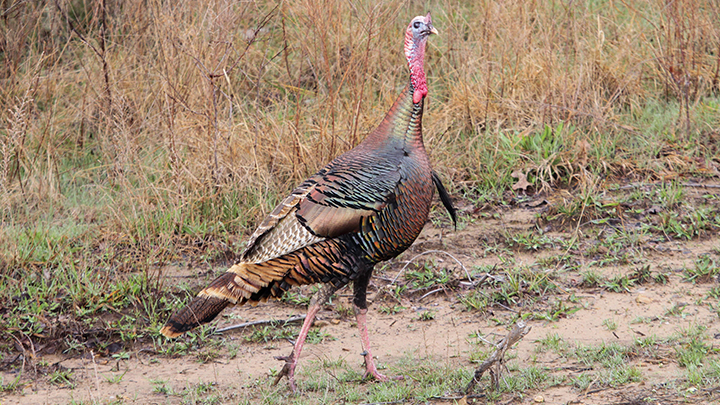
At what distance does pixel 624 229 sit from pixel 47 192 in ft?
14.5

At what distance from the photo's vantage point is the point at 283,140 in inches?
227

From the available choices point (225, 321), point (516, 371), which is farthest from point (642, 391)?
point (225, 321)

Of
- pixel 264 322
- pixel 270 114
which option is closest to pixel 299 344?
pixel 264 322

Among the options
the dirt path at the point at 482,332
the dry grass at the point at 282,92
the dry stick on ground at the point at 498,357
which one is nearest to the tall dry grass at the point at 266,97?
the dry grass at the point at 282,92

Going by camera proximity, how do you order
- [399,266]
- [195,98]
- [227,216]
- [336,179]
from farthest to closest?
1. [195,98]
2. [227,216]
3. [399,266]
4. [336,179]

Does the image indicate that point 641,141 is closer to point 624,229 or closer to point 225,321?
point 624,229

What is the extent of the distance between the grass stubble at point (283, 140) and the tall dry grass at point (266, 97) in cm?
3

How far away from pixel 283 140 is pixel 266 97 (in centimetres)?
116

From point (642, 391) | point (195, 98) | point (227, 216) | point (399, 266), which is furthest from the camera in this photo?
point (195, 98)

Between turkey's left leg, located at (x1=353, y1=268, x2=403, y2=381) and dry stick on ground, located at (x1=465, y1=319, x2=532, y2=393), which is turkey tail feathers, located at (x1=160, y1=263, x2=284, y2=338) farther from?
dry stick on ground, located at (x1=465, y1=319, x2=532, y2=393)

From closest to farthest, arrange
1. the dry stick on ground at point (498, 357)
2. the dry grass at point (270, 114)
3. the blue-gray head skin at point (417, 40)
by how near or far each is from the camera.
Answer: the dry stick on ground at point (498, 357) → the blue-gray head skin at point (417, 40) → the dry grass at point (270, 114)

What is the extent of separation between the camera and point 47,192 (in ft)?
18.7

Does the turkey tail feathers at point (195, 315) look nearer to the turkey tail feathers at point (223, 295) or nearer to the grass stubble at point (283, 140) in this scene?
the turkey tail feathers at point (223, 295)

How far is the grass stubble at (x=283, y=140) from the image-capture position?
4.73 meters
